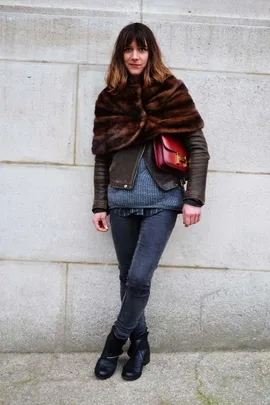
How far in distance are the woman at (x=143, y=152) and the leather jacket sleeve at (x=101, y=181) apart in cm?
11

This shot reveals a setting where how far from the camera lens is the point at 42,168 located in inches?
141

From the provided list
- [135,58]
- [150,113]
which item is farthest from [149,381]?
[135,58]

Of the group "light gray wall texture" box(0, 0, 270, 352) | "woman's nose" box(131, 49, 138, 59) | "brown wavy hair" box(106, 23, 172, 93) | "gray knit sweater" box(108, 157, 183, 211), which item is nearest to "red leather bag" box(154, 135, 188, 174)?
"gray knit sweater" box(108, 157, 183, 211)

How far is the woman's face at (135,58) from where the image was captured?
3014mm

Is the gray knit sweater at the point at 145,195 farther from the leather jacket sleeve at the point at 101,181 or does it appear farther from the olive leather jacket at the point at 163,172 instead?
the leather jacket sleeve at the point at 101,181

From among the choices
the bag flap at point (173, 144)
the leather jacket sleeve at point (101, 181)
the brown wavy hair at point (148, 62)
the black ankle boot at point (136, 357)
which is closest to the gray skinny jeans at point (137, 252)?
the leather jacket sleeve at point (101, 181)

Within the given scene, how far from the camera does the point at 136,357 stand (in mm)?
3320

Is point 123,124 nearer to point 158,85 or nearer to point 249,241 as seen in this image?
point 158,85

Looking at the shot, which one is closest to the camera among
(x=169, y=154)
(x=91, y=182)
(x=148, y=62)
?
(x=169, y=154)

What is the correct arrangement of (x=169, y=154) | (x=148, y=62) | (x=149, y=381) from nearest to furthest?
(x=169, y=154)
(x=148, y=62)
(x=149, y=381)

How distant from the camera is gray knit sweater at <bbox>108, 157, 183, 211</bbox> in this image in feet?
9.89

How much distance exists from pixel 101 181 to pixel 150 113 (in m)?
0.54

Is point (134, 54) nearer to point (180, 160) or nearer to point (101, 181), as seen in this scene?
point (180, 160)

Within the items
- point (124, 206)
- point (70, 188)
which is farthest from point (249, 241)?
point (70, 188)
